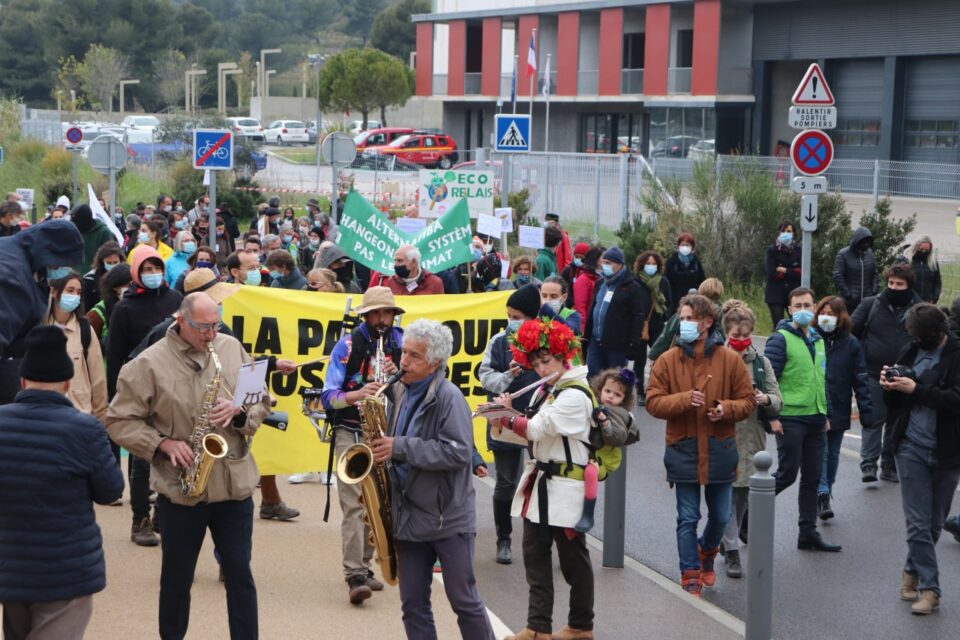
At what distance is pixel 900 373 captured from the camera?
8.14m

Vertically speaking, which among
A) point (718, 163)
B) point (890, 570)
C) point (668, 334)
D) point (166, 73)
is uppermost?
point (166, 73)

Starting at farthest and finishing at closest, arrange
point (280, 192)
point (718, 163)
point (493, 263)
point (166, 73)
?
point (166, 73) < point (280, 192) < point (718, 163) < point (493, 263)

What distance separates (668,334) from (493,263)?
595 cm

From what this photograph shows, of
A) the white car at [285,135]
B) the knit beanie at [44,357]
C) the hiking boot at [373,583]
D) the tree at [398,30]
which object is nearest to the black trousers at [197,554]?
the knit beanie at [44,357]

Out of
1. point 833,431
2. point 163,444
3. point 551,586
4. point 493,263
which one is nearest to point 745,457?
point 833,431

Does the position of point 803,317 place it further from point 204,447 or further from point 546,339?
point 204,447

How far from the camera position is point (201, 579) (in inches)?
322

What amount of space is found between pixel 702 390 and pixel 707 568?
1.23 m

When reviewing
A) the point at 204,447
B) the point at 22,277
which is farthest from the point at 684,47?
the point at 204,447

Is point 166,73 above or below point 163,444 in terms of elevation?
above

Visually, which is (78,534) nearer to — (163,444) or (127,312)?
(163,444)

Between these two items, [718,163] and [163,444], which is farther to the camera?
[718,163]

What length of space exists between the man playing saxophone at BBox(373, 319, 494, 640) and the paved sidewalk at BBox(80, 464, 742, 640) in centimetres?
101

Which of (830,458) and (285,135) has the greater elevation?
(285,135)
